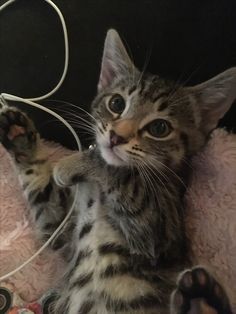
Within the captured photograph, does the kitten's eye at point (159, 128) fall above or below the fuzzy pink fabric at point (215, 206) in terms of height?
above

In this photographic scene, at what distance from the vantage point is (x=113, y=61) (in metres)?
1.41

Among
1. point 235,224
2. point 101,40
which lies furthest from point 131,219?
point 101,40

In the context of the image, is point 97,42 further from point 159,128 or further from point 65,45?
point 159,128

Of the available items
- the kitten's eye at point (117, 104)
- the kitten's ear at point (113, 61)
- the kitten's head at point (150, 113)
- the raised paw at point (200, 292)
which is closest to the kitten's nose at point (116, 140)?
the kitten's head at point (150, 113)

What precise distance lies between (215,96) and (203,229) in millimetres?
377

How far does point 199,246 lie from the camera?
1454mm

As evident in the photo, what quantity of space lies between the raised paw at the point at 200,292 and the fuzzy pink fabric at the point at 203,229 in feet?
0.49

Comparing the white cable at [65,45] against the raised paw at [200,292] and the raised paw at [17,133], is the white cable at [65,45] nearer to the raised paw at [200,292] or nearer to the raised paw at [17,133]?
the raised paw at [17,133]

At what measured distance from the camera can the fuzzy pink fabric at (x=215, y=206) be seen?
1425 millimetres

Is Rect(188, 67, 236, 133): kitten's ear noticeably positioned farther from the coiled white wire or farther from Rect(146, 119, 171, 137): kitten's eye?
the coiled white wire

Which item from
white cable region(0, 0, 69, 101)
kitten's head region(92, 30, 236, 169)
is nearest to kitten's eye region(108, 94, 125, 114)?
kitten's head region(92, 30, 236, 169)

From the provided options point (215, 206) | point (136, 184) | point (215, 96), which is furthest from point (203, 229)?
point (215, 96)

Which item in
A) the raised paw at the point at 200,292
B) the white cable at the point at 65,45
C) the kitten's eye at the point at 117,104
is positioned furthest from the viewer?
the white cable at the point at 65,45

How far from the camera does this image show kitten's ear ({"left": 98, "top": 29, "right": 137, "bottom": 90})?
1.36 m
